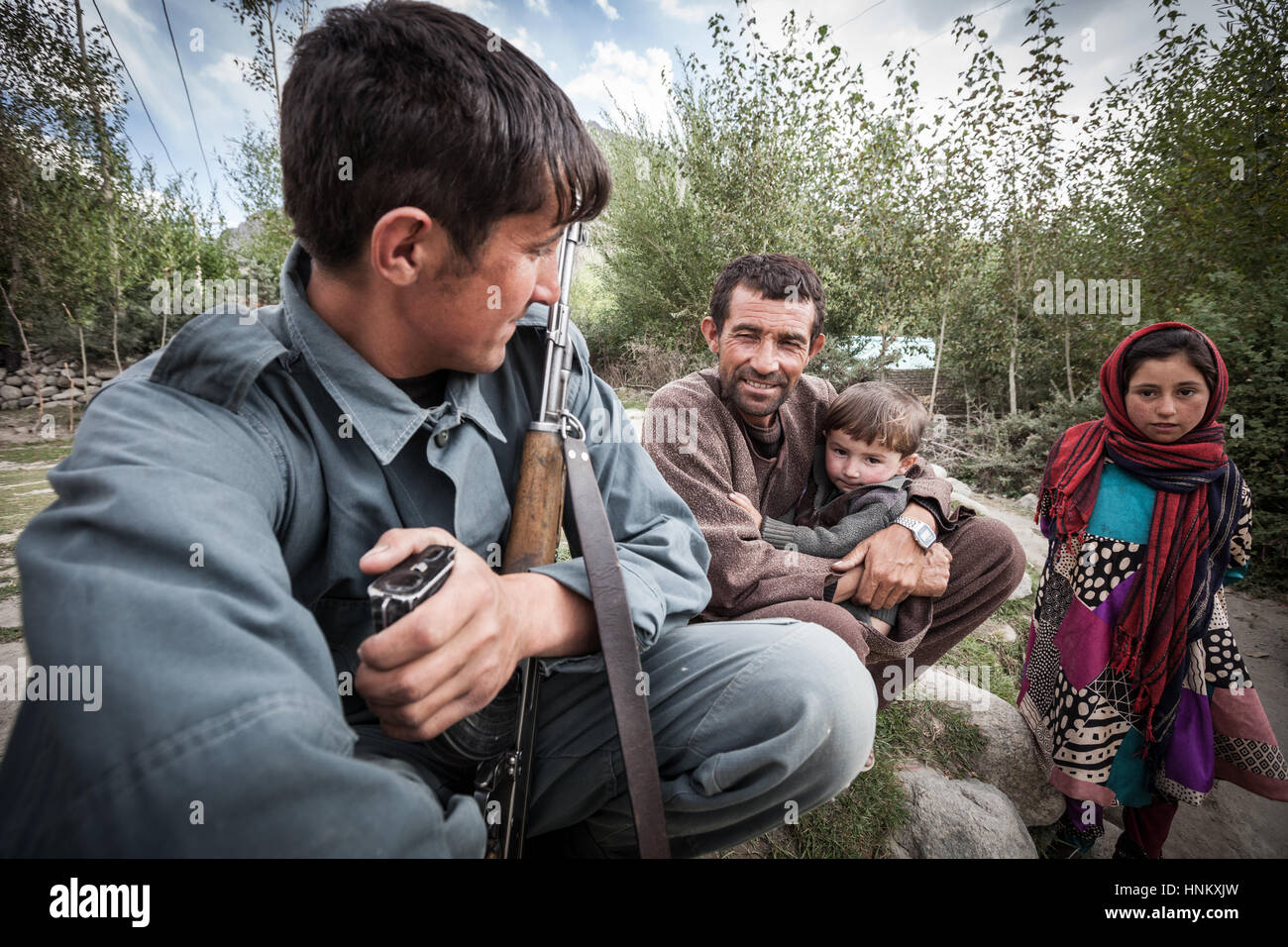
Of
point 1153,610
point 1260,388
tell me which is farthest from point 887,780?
point 1260,388

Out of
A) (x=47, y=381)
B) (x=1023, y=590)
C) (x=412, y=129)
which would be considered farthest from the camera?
(x=47, y=381)

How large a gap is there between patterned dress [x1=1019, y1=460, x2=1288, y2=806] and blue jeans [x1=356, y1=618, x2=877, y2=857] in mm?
1606

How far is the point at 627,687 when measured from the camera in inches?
50.0

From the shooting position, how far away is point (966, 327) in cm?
896

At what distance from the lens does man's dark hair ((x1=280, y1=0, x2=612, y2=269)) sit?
4.10 feet

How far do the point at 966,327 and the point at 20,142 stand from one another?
15112mm

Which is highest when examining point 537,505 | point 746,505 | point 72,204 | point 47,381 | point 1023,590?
point 72,204

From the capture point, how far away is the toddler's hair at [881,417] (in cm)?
257

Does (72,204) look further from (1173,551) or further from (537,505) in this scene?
(1173,551)

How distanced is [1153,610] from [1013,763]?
97 cm
